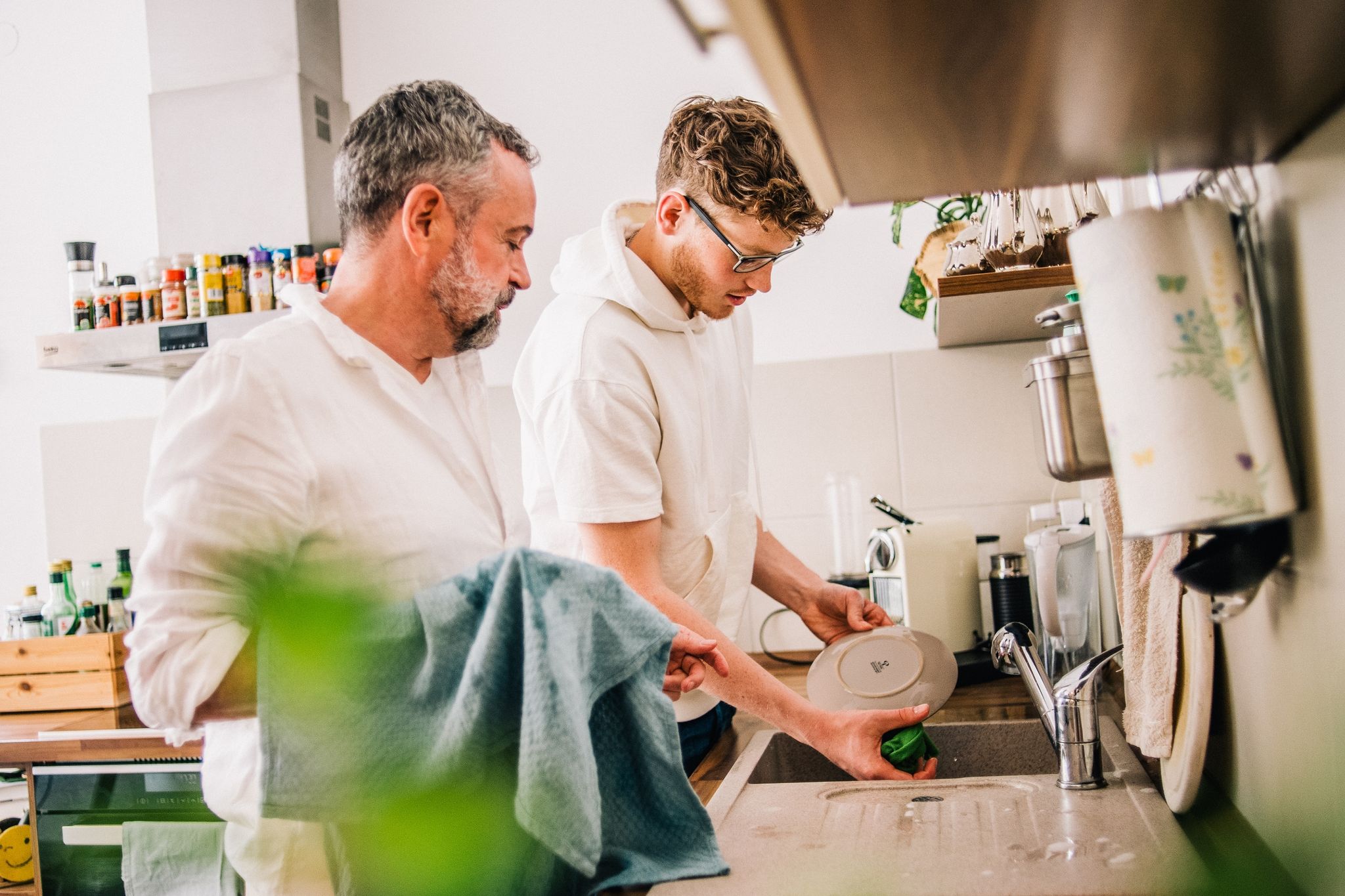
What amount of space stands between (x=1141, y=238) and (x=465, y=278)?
741 mm

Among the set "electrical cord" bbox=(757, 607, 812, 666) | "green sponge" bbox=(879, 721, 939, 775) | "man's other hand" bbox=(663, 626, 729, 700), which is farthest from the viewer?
"electrical cord" bbox=(757, 607, 812, 666)

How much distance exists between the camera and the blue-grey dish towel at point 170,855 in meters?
1.84

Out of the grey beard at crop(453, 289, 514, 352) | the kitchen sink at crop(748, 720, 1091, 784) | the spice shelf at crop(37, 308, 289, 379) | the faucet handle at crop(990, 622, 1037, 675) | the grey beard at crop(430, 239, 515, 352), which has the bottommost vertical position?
the kitchen sink at crop(748, 720, 1091, 784)

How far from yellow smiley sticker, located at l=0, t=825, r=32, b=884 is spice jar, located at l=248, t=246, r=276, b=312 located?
1150 millimetres

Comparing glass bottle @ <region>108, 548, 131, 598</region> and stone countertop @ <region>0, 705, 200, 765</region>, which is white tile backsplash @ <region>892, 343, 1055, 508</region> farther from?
glass bottle @ <region>108, 548, 131, 598</region>

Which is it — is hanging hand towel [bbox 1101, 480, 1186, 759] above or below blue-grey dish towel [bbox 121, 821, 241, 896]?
above

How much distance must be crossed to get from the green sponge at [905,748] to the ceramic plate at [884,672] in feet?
0.51

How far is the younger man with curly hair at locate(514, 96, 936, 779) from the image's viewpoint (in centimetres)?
129

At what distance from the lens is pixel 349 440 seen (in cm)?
101

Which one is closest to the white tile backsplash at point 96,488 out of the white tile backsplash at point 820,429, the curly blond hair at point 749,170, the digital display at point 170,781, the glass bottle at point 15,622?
the glass bottle at point 15,622

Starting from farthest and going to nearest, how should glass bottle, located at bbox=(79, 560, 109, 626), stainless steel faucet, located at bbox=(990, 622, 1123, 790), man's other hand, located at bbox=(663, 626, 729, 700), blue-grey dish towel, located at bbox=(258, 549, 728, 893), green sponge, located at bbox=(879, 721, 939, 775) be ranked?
glass bottle, located at bbox=(79, 560, 109, 626) < green sponge, located at bbox=(879, 721, 939, 775) < stainless steel faucet, located at bbox=(990, 622, 1123, 790) < man's other hand, located at bbox=(663, 626, 729, 700) < blue-grey dish towel, located at bbox=(258, 549, 728, 893)

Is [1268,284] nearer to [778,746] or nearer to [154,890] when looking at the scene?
[778,746]

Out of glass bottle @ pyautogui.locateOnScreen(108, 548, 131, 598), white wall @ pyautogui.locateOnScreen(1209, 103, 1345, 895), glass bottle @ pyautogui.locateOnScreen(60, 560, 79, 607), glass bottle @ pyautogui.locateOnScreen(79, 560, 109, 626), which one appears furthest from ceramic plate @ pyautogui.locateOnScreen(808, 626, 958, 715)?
glass bottle @ pyautogui.locateOnScreen(79, 560, 109, 626)

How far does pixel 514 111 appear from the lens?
2678mm
